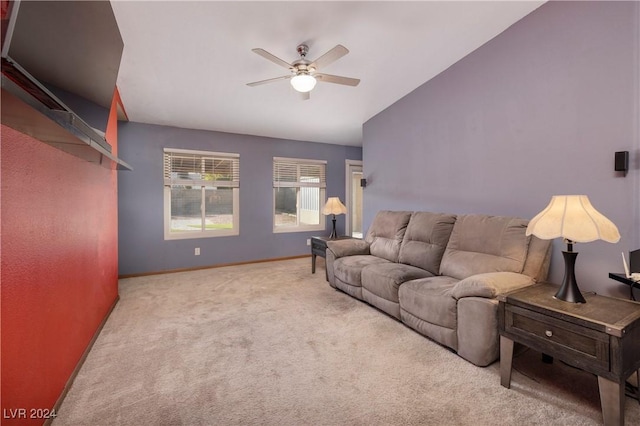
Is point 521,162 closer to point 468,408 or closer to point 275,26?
point 468,408

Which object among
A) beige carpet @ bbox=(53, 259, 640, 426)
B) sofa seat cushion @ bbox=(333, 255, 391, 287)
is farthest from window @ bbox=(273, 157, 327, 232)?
beige carpet @ bbox=(53, 259, 640, 426)

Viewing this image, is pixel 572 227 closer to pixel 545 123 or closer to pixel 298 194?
pixel 545 123

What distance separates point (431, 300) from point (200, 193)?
419 centimetres

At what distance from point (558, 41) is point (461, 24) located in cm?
79

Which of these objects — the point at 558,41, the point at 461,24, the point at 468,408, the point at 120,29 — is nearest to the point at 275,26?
the point at 120,29

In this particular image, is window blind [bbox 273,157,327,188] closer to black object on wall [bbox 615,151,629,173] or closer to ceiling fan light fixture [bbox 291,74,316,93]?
ceiling fan light fixture [bbox 291,74,316,93]

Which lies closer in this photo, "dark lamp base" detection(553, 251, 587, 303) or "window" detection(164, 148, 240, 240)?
"dark lamp base" detection(553, 251, 587, 303)

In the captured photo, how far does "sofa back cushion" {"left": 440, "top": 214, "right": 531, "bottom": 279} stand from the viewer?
7.39 ft

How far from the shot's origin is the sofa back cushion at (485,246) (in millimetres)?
2254

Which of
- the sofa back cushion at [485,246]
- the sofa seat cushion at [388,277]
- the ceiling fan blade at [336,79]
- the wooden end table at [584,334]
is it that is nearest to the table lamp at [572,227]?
the wooden end table at [584,334]

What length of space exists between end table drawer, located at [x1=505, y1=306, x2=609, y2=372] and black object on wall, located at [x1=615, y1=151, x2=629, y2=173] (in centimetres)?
129

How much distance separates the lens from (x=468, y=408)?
1551 mm

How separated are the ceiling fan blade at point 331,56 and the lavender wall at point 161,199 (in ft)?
10.3

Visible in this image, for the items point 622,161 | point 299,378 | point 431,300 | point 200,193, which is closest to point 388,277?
Result: point 431,300
